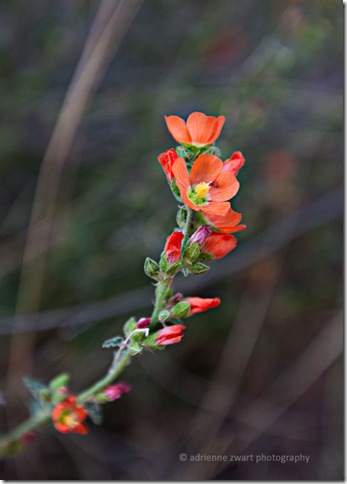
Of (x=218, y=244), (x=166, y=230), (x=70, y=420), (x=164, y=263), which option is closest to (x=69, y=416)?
(x=70, y=420)

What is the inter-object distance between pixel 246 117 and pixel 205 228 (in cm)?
132

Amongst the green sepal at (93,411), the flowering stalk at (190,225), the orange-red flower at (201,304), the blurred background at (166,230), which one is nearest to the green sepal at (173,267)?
the flowering stalk at (190,225)

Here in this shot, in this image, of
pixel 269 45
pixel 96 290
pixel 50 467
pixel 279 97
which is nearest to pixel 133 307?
pixel 96 290

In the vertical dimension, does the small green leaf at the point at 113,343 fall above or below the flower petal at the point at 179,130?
below

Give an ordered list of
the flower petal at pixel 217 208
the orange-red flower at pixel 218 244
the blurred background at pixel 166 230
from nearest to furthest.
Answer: the flower petal at pixel 217 208
the orange-red flower at pixel 218 244
the blurred background at pixel 166 230

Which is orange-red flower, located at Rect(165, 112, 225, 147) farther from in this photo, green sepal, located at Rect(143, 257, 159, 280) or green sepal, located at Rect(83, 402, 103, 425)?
green sepal, located at Rect(83, 402, 103, 425)

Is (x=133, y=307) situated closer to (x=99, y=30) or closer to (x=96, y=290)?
(x=96, y=290)

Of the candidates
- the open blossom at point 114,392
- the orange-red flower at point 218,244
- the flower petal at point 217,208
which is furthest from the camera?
the open blossom at point 114,392

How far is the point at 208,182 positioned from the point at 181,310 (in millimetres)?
331

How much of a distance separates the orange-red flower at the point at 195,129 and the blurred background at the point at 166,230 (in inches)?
42.1

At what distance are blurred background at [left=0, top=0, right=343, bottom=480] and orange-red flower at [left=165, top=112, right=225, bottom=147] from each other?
3.51 feet

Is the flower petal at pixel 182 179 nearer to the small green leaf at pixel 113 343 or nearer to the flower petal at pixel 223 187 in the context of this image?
the flower petal at pixel 223 187

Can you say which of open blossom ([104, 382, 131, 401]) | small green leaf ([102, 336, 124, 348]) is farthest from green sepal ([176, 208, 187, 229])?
open blossom ([104, 382, 131, 401])

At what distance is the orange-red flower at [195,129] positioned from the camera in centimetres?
130
